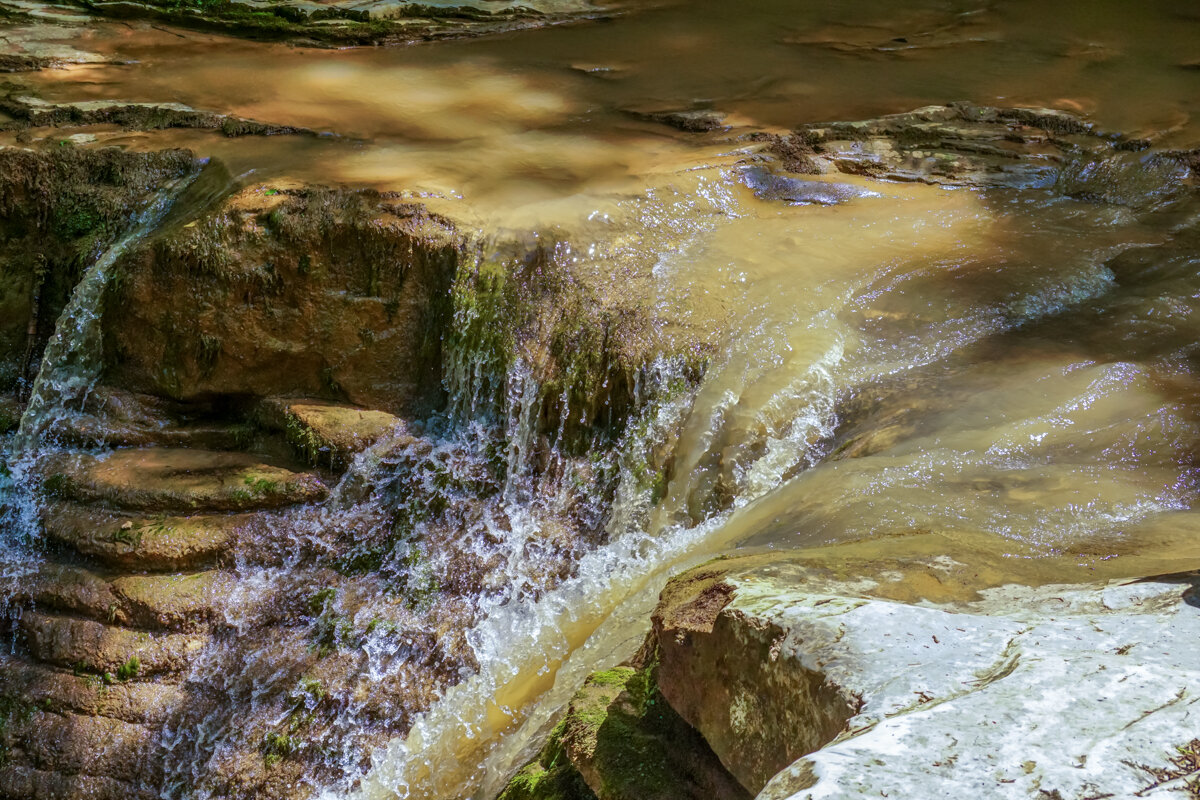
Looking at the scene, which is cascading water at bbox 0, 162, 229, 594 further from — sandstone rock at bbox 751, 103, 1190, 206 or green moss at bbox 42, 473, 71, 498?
sandstone rock at bbox 751, 103, 1190, 206

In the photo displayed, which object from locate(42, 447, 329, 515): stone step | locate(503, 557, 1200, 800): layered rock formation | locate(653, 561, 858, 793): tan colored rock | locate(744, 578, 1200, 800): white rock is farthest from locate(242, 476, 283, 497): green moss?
locate(744, 578, 1200, 800): white rock

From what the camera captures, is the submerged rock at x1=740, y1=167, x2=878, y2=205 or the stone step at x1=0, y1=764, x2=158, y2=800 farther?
the submerged rock at x1=740, y1=167, x2=878, y2=205

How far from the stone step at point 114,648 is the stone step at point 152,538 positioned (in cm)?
33

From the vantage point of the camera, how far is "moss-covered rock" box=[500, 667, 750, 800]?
8.42ft

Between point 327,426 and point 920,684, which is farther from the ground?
point 920,684

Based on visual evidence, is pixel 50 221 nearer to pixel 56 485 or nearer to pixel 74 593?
pixel 56 485

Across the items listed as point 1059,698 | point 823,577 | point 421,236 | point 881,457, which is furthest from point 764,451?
point 1059,698

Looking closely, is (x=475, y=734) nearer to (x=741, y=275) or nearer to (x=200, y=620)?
(x=200, y=620)

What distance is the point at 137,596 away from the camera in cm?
471

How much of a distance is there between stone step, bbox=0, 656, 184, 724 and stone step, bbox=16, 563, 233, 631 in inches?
11.3

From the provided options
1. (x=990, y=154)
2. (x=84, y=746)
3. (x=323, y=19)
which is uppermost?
(x=323, y=19)

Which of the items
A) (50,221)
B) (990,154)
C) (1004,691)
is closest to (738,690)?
(1004,691)

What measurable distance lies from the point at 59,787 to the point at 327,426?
2.09 m

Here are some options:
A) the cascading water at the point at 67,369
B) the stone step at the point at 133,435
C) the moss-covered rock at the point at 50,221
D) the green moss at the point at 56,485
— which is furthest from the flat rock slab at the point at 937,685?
the moss-covered rock at the point at 50,221
